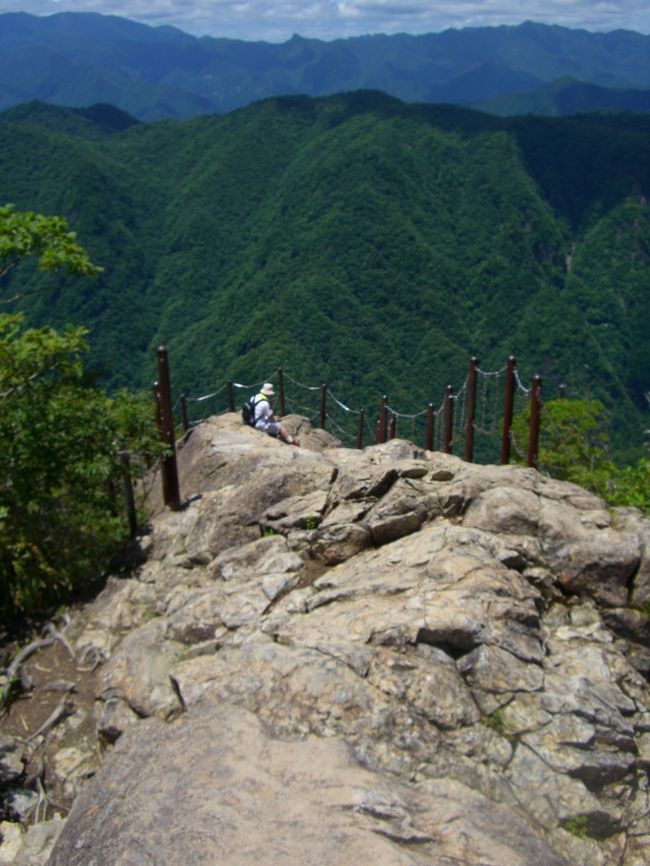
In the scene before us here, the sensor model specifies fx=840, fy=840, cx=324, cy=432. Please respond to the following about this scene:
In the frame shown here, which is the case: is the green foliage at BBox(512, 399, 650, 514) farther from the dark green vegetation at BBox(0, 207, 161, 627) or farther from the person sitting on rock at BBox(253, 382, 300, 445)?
the dark green vegetation at BBox(0, 207, 161, 627)

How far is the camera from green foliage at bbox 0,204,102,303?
988 cm

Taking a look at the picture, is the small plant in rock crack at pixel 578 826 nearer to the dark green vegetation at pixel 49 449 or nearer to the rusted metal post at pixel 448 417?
the dark green vegetation at pixel 49 449

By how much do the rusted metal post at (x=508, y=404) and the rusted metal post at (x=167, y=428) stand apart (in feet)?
16.4

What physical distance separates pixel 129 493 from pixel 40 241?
11.7 ft

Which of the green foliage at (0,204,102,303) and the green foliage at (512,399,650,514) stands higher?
the green foliage at (0,204,102,303)

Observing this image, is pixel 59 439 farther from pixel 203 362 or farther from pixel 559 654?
pixel 203 362

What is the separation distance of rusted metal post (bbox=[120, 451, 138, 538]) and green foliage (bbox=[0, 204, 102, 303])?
249 centimetres

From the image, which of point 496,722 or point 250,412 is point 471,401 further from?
point 496,722

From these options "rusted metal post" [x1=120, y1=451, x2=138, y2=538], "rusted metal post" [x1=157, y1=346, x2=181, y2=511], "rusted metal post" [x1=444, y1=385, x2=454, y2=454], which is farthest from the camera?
"rusted metal post" [x1=444, y1=385, x2=454, y2=454]

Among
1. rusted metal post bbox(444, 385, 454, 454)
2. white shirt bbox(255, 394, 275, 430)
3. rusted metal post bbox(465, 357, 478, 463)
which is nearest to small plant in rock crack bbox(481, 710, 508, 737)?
rusted metal post bbox(465, 357, 478, 463)

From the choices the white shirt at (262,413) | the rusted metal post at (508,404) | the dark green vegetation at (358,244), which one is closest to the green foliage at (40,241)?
the white shirt at (262,413)

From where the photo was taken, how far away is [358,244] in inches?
4894

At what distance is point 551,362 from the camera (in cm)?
10950

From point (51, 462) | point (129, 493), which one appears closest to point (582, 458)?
point (129, 493)
